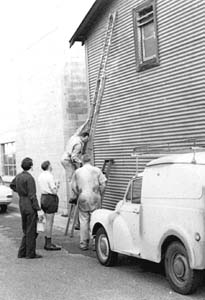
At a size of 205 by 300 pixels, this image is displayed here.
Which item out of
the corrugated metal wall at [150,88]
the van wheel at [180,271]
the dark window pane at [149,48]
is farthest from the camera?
the dark window pane at [149,48]

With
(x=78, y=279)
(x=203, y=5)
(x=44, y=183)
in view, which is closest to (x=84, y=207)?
(x=44, y=183)

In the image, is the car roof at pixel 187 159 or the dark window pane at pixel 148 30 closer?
the car roof at pixel 187 159

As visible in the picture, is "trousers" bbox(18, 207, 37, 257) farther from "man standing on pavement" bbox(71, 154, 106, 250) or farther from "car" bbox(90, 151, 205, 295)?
"car" bbox(90, 151, 205, 295)

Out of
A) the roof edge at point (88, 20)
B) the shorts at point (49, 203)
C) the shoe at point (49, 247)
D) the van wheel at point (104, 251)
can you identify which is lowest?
the shoe at point (49, 247)

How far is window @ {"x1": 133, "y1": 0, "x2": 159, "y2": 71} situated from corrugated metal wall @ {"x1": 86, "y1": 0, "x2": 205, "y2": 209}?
0.18 metres

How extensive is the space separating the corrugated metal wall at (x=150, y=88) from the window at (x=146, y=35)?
0.18 m

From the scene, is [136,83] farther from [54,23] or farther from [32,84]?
[32,84]

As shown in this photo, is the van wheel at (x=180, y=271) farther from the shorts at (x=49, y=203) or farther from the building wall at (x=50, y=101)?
the building wall at (x=50, y=101)

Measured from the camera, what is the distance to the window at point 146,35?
11445 millimetres

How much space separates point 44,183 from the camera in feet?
33.2

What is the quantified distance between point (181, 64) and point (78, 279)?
4994mm

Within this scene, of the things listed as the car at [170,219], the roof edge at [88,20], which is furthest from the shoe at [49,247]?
the roof edge at [88,20]

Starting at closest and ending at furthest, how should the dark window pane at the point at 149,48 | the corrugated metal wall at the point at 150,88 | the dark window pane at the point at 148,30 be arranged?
the corrugated metal wall at the point at 150,88 < the dark window pane at the point at 149,48 < the dark window pane at the point at 148,30

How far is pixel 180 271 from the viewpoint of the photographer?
661 cm
